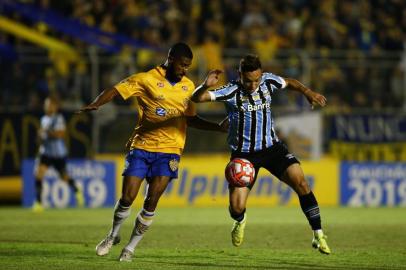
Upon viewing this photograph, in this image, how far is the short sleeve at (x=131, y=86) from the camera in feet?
36.5

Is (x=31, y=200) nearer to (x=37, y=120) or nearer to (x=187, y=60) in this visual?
(x=37, y=120)

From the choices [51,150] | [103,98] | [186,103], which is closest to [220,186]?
[51,150]

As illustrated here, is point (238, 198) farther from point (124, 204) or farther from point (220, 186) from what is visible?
point (220, 186)

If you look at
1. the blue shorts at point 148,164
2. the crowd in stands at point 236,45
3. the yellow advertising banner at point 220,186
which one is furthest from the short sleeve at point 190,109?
the yellow advertising banner at point 220,186

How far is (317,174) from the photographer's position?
23016mm

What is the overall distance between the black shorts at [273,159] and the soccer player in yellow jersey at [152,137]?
943 mm

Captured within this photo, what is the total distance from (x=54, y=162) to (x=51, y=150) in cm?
27

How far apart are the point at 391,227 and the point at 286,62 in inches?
291

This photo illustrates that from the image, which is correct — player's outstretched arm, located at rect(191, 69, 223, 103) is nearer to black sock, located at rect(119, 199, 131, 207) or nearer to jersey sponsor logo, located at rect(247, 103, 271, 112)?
jersey sponsor logo, located at rect(247, 103, 271, 112)

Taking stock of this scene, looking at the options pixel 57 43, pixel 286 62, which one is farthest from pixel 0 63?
pixel 286 62

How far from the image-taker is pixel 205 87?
10.8 meters

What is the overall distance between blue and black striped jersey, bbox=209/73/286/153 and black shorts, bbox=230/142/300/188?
0.06 meters

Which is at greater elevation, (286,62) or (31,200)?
(286,62)

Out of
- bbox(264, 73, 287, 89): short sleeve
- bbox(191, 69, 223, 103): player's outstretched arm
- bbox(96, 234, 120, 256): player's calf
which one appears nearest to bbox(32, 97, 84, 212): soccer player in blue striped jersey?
bbox(96, 234, 120, 256): player's calf
